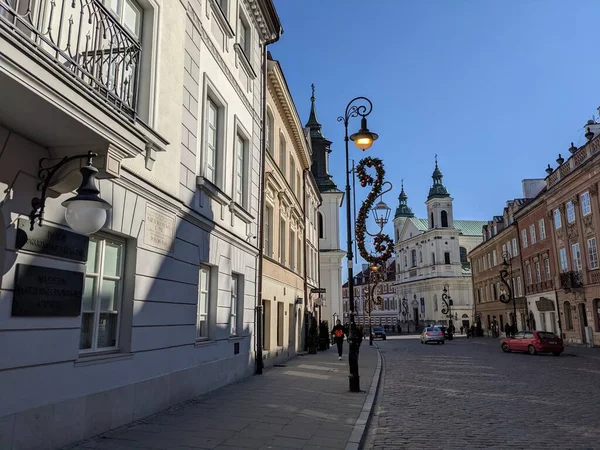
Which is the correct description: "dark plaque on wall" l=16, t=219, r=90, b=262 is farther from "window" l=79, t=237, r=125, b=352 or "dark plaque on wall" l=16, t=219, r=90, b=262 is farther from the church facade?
the church facade

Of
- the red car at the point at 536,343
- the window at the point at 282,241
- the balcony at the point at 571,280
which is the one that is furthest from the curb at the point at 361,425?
the balcony at the point at 571,280

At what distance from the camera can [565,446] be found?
7.11m

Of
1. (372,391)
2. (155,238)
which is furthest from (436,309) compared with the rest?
(155,238)

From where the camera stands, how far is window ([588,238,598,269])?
3108 centimetres

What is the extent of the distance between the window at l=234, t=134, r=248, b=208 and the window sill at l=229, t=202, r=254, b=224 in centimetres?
29

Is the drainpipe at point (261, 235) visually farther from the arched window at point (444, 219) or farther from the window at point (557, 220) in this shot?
the arched window at point (444, 219)

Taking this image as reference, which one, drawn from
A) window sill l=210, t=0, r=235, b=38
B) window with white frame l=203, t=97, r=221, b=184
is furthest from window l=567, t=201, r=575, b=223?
window with white frame l=203, t=97, r=221, b=184

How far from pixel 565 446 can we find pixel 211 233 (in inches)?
308

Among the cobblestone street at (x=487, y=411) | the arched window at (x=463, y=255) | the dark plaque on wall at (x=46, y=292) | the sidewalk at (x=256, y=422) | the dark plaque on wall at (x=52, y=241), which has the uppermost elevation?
the arched window at (x=463, y=255)

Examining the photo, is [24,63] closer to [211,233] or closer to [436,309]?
[211,233]

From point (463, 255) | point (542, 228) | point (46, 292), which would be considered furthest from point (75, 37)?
point (463, 255)

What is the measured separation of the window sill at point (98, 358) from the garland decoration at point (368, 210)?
27.6 feet

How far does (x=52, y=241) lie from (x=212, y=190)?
5.34 m

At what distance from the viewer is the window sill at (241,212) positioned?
1287 centimetres
